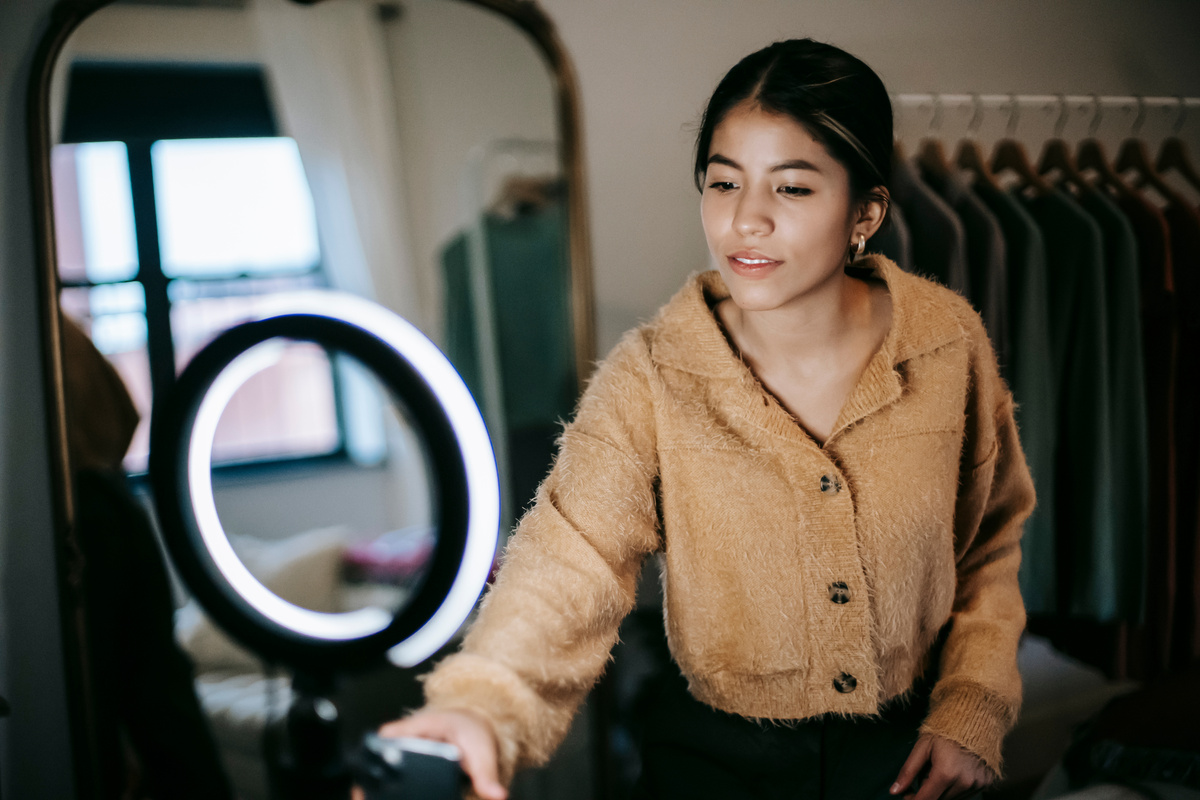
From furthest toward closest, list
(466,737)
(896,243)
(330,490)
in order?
(896,243) → (330,490) → (466,737)

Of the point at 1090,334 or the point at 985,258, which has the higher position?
the point at 985,258

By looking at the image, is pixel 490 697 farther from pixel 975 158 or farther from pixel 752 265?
pixel 975 158

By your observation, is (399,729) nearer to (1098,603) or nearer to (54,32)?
(54,32)

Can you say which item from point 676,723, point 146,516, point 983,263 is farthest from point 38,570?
point 983,263

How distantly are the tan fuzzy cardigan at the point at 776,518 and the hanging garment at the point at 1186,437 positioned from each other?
642 mm

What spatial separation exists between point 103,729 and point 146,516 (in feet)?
0.86

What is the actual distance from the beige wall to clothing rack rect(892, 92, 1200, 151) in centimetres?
2

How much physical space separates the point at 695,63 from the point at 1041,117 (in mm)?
639

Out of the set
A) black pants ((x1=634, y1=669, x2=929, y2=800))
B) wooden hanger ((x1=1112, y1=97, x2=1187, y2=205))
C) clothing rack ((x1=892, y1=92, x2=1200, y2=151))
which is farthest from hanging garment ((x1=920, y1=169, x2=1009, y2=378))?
black pants ((x1=634, y1=669, x2=929, y2=800))

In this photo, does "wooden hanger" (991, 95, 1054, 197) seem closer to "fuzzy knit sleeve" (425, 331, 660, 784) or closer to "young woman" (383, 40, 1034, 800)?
"young woman" (383, 40, 1034, 800)

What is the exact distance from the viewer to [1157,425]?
1066mm

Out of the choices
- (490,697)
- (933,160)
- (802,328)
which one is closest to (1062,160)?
(933,160)

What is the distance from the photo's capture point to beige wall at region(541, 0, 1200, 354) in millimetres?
824

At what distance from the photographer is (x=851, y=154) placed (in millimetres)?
568
